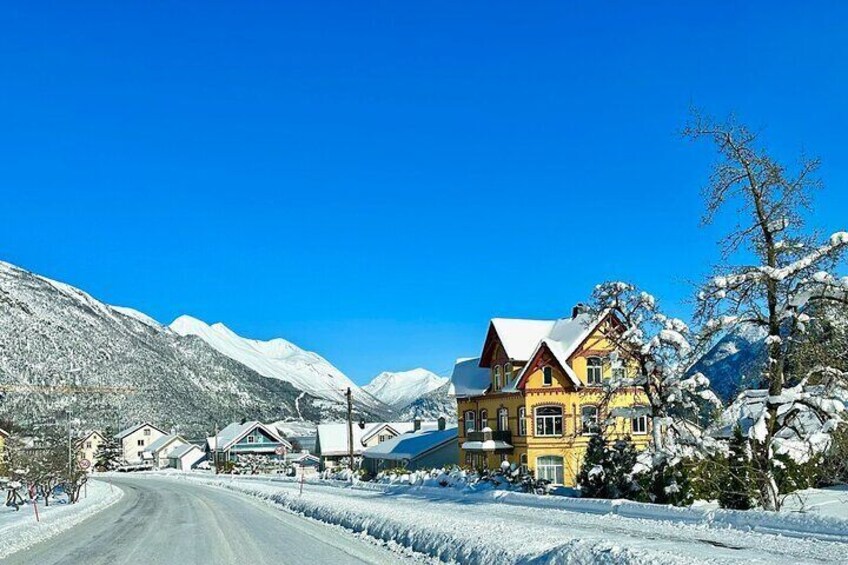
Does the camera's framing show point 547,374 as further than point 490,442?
No

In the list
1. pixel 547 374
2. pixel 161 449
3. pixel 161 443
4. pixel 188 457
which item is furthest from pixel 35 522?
pixel 161 443

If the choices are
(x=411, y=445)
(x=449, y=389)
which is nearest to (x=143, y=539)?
(x=449, y=389)

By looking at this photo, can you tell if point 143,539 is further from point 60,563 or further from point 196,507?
point 196,507

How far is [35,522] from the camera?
99.0ft

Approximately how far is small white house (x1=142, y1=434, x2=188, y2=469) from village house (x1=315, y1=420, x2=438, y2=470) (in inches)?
2221

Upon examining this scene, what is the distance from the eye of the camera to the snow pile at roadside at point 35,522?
2354 cm

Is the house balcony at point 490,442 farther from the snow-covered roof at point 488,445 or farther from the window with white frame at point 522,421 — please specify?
the window with white frame at point 522,421

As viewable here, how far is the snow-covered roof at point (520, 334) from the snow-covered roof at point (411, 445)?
13528mm

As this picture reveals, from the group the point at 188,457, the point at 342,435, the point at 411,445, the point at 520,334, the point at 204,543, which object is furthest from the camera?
the point at 188,457

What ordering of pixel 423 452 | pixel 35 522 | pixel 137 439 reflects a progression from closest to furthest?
pixel 35 522, pixel 423 452, pixel 137 439

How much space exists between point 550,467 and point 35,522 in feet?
93.0

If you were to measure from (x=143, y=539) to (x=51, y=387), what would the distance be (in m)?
188

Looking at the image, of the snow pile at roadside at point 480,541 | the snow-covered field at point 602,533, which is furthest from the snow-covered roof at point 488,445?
the snow pile at roadside at point 480,541

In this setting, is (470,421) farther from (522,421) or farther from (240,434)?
(240,434)
